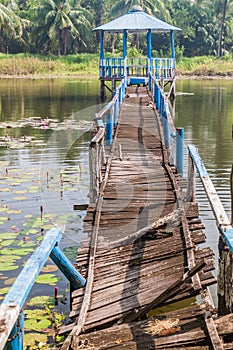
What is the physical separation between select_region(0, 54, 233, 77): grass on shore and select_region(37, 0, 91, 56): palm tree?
86.4 inches

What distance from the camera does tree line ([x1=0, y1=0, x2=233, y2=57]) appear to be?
4869 centimetres

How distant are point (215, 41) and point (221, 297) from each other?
173 feet

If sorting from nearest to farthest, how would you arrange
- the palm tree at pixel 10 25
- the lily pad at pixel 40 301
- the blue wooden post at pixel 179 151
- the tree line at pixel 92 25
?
the lily pad at pixel 40 301 → the blue wooden post at pixel 179 151 → the palm tree at pixel 10 25 → the tree line at pixel 92 25

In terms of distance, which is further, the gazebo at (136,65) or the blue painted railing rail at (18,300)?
the gazebo at (136,65)

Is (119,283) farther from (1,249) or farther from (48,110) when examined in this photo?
(48,110)

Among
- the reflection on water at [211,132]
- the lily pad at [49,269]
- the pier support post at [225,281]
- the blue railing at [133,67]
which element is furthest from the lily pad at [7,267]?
the blue railing at [133,67]

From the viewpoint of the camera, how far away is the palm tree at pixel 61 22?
4794 centimetres

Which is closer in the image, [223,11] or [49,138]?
[49,138]

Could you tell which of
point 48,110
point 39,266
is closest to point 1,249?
point 39,266

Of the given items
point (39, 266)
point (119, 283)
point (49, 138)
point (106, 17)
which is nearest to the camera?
point (39, 266)

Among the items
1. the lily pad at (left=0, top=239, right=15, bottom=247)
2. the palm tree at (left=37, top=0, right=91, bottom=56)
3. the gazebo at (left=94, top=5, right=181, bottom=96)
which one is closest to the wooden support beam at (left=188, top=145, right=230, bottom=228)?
the lily pad at (left=0, top=239, right=15, bottom=247)

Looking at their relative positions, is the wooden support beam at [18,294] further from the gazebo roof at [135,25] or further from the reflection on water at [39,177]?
the gazebo roof at [135,25]

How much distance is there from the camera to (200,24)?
2093 inches

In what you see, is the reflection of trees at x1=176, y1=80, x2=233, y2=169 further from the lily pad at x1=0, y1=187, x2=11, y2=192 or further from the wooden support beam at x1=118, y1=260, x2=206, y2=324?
the wooden support beam at x1=118, y1=260, x2=206, y2=324
